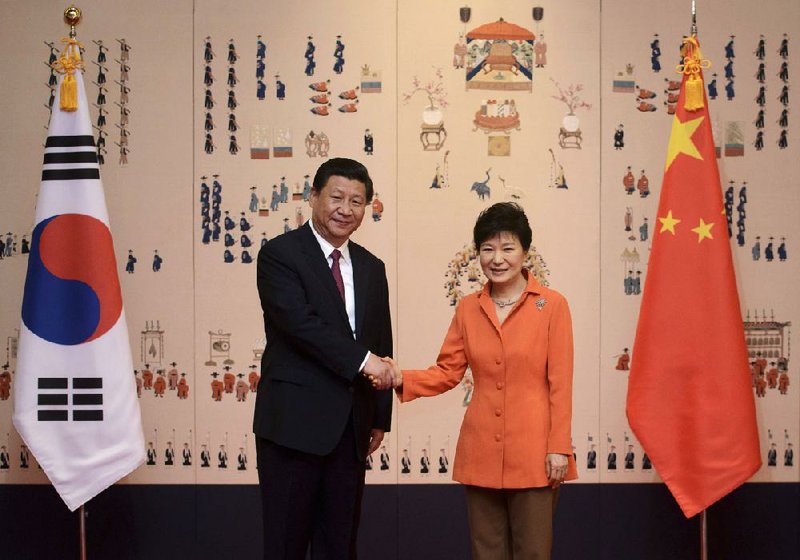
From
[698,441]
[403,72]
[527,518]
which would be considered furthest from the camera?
[403,72]

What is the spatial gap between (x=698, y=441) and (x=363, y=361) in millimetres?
1488

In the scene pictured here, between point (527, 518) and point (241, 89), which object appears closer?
point (527, 518)

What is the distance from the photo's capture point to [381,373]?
2.53m

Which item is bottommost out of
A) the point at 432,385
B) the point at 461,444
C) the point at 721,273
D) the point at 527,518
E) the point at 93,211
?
the point at 527,518

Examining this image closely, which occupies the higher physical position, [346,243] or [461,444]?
[346,243]

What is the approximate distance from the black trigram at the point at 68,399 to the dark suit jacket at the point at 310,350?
997 millimetres

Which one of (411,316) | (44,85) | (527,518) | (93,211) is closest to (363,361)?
(527,518)

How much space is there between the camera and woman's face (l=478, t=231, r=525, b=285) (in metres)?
2.49

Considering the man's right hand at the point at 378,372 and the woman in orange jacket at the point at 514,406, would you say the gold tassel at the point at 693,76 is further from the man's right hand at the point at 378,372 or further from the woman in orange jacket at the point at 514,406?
the man's right hand at the point at 378,372

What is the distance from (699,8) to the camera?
3.70 meters

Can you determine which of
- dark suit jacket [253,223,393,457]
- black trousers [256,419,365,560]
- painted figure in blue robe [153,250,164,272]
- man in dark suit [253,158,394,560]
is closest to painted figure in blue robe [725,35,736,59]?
man in dark suit [253,158,394,560]

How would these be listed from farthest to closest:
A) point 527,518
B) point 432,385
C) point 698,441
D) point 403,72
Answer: point 403,72, point 698,441, point 432,385, point 527,518

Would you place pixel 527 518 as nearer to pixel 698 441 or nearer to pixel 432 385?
pixel 432 385

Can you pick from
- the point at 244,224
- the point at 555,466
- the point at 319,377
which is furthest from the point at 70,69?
the point at 555,466
